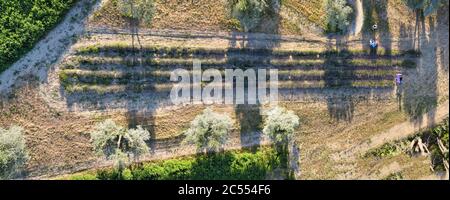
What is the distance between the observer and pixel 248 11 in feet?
112

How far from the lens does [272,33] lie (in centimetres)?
3622

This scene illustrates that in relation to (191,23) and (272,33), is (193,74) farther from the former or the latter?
(272,33)

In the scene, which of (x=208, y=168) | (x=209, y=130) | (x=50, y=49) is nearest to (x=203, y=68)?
(x=209, y=130)

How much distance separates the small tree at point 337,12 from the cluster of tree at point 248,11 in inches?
176

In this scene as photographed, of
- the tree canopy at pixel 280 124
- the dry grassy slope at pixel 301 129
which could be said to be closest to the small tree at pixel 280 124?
the tree canopy at pixel 280 124

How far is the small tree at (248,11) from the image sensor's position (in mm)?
33938

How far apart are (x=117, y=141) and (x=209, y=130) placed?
631 centimetres

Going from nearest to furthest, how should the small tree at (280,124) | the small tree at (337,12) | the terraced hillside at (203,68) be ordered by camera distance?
the terraced hillside at (203,68) → the small tree at (280,124) → the small tree at (337,12)

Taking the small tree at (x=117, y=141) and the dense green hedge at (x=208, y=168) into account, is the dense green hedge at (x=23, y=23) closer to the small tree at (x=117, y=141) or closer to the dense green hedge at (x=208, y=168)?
the small tree at (x=117, y=141)

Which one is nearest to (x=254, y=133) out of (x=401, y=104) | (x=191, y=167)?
(x=191, y=167)

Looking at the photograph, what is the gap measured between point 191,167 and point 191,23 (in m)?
10.3

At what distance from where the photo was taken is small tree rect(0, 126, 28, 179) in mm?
32312

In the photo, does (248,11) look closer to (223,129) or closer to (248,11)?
(248,11)

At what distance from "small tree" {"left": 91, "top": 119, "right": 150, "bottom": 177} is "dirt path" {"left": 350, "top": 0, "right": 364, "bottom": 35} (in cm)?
1730
